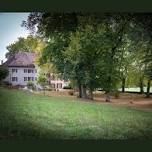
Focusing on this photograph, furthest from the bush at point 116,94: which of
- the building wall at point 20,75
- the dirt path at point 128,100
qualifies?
the building wall at point 20,75

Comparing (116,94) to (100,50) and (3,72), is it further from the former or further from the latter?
(3,72)

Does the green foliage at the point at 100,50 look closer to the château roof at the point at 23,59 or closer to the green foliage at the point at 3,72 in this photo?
the château roof at the point at 23,59

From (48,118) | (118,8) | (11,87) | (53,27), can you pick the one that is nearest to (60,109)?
(48,118)

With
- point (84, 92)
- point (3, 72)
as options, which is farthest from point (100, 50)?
point (3, 72)

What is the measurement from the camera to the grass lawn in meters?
7.28

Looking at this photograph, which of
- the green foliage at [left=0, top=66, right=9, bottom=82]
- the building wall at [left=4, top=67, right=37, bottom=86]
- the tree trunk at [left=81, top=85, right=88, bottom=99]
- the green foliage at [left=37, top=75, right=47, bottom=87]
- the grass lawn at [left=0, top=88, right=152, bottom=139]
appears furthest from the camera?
the tree trunk at [left=81, top=85, right=88, bottom=99]

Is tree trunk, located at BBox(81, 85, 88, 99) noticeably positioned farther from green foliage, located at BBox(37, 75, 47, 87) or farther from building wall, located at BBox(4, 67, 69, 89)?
green foliage, located at BBox(37, 75, 47, 87)

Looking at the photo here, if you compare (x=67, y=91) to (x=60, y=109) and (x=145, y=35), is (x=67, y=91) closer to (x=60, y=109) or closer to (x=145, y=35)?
(x=60, y=109)

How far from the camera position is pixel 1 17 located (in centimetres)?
719

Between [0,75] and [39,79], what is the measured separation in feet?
2.17

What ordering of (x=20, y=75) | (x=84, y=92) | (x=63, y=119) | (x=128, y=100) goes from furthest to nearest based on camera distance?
(x=128, y=100) < (x=84, y=92) < (x=20, y=75) < (x=63, y=119)

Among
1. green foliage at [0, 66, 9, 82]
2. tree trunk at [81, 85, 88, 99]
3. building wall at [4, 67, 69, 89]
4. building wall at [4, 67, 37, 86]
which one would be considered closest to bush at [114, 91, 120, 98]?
tree trunk at [81, 85, 88, 99]

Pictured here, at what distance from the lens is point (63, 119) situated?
7426 mm

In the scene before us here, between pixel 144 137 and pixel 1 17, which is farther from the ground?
pixel 1 17
